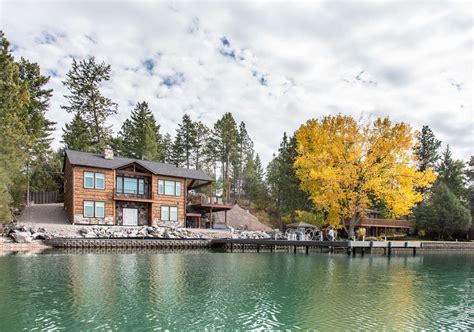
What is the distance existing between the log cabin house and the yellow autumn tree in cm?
1282

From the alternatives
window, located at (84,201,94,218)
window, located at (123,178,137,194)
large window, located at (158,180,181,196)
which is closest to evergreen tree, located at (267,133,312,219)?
large window, located at (158,180,181,196)

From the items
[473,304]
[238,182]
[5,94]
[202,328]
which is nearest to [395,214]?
[473,304]

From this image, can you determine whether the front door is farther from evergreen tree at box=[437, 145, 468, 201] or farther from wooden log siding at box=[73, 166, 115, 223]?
evergreen tree at box=[437, 145, 468, 201]

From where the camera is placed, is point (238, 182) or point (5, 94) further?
point (238, 182)

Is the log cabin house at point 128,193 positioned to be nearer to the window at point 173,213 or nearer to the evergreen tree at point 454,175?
the window at point 173,213

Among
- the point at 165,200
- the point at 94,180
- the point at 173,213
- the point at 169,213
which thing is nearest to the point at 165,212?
the point at 169,213

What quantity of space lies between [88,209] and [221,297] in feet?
78.7

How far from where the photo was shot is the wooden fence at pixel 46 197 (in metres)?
42.9

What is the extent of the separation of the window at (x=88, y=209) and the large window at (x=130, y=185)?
9.17ft

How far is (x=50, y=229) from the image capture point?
28594 mm

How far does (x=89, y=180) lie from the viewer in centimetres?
3306

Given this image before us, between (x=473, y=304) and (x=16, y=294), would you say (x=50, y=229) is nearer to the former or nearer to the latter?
(x=16, y=294)

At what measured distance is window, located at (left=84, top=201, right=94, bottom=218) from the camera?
107ft

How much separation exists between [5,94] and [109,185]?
35.5 ft
